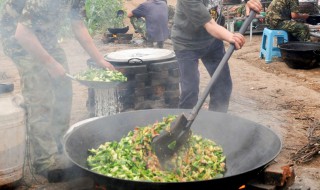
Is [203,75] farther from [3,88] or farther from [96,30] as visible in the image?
[96,30]

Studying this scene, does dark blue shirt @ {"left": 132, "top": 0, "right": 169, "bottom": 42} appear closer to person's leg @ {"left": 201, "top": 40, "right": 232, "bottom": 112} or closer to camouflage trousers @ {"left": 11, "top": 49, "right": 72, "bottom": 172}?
person's leg @ {"left": 201, "top": 40, "right": 232, "bottom": 112}

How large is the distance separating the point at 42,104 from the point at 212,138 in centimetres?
211

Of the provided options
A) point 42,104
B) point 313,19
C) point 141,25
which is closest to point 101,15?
point 141,25

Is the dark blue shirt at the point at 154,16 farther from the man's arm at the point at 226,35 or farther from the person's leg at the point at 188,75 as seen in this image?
the man's arm at the point at 226,35

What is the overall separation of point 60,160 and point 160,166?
2009mm

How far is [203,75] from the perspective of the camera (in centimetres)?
923

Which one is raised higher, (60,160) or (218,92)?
(218,92)

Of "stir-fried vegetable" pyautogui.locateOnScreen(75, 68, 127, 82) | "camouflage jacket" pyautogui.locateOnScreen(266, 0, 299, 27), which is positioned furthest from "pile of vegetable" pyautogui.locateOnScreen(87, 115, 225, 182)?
"camouflage jacket" pyautogui.locateOnScreen(266, 0, 299, 27)

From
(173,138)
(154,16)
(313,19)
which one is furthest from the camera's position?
(313,19)

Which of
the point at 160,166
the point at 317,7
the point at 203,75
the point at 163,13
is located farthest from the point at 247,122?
the point at 317,7

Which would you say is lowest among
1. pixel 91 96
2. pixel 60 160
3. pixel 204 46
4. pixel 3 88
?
pixel 60 160

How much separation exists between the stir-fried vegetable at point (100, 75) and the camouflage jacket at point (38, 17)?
20.3 inches

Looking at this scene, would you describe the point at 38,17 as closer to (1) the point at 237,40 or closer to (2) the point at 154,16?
(1) the point at 237,40

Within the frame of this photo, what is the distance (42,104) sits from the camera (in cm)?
445
